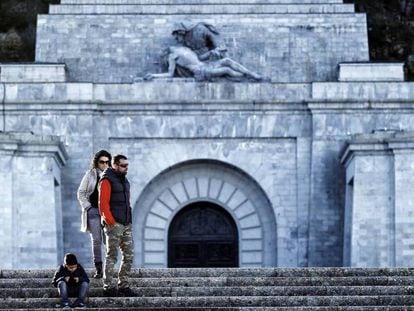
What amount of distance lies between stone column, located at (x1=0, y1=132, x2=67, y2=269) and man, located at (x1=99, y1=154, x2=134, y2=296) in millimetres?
11262

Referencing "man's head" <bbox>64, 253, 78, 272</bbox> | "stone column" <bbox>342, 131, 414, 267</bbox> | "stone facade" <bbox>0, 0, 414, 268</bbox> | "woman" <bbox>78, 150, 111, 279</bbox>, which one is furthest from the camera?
"stone facade" <bbox>0, 0, 414, 268</bbox>

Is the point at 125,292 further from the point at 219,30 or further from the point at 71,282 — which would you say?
the point at 219,30

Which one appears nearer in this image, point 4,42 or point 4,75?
point 4,75

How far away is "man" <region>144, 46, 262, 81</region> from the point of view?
41031 millimetres

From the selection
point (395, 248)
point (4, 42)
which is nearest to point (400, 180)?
point (395, 248)

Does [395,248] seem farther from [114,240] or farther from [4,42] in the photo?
[4,42]

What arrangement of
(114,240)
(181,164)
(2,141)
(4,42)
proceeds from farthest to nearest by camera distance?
1. (4,42)
2. (181,164)
3. (2,141)
4. (114,240)

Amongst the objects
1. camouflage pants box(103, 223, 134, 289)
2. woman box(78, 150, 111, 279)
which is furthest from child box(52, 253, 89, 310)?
woman box(78, 150, 111, 279)

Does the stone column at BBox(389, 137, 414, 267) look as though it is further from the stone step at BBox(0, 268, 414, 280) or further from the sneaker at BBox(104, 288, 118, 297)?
the sneaker at BBox(104, 288, 118, 297)

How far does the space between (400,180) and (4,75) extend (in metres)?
10.6

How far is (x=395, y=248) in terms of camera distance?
125 feet

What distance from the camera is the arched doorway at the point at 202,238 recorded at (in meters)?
40.4

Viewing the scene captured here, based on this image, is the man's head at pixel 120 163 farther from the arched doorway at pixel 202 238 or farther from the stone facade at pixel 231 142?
the arched doorway at pixel 202 238

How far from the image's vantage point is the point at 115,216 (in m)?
26.5
